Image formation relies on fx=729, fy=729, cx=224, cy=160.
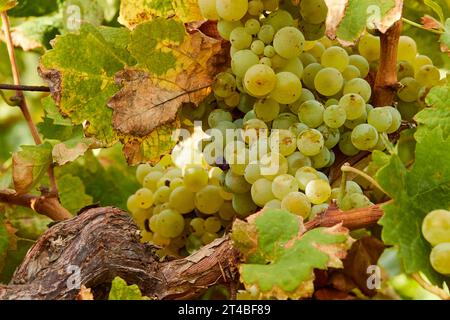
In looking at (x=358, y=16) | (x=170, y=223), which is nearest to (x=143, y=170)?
(x=170, y=223)

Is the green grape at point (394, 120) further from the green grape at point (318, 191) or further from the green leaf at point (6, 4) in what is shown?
A: the green leaf at point (6, 4)

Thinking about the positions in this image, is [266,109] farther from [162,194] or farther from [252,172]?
[162,194]

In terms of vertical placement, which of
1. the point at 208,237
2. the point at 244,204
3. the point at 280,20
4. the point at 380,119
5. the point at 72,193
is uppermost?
the point at 280,20

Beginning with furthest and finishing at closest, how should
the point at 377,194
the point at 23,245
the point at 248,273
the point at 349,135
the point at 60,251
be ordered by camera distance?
1. the point at 23,245
2. the point at 377,194
3. the point at 349,135
4. the point at 60,251
5. the point at 248,273

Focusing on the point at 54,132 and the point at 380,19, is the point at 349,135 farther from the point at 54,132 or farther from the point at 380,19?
the point at 54,132

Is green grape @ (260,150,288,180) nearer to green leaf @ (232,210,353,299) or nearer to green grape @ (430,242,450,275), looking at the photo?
green leaf @ (232,210,353,299)

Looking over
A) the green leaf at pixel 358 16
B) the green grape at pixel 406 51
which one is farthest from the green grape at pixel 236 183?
the green grape at pixel 406 51
